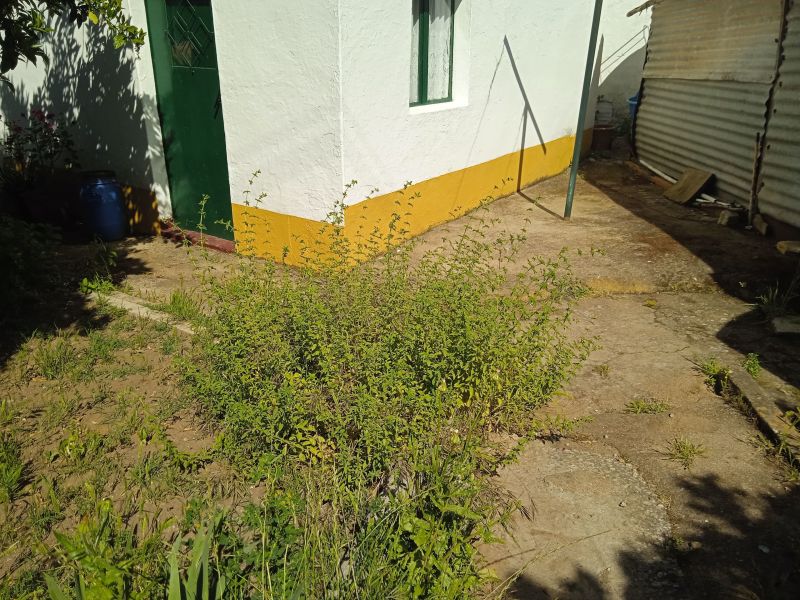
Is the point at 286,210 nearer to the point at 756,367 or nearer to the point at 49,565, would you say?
the point at 49,565

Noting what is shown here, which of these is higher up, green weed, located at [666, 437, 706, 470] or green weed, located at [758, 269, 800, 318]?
green weed, located at [758, 269, 800, 318]

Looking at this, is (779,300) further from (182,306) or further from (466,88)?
(182,306)

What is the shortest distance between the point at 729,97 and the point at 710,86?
22.1 inches

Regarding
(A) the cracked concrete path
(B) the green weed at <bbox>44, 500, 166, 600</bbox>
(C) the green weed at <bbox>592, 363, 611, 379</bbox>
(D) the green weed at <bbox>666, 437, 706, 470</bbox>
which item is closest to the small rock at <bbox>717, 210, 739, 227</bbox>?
(A) the cracked concrete path

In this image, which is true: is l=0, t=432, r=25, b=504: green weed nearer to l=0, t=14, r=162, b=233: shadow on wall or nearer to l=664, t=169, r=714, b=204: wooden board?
l=0, t=14, r=162, b=233: shadow on wall

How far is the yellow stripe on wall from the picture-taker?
5684mm

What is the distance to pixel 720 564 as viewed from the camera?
2701 mm

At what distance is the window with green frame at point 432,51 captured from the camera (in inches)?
253

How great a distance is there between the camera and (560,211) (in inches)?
317

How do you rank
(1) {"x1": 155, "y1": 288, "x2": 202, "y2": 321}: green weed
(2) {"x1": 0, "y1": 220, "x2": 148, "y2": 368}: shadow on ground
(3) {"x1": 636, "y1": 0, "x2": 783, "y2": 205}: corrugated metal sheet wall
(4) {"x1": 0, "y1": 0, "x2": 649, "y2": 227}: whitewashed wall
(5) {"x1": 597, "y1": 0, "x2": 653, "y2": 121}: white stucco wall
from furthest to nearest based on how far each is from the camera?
(5) {"x1": 597, "y1": 0, "x2": 653, "y2": 121}: white stucco wall → (3) {"x1": 636, "y1": 0, "x2": 783, "y2": 205}: corrugated metal sheet wall → (4) {"x1": 0, "y1": 0, "x2": 649, "y2": 227}: whitewashed wall → (1) {"x1": 155, "y1": 288, "x2": 202, "y2": 321}: green weed → (2) {"x1": 0, "y1": 220, "x2": 148, "y2": 368}: shadow on ground

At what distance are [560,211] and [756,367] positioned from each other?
4310mm

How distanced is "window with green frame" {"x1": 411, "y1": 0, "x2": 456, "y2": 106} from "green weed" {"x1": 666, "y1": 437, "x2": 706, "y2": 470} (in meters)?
4.54

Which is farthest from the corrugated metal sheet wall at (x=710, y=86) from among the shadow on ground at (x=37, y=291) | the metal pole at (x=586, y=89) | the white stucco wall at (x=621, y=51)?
the shadow on ground at (x=37, y=291)

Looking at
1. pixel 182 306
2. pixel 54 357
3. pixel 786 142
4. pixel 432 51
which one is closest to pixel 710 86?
pixel 786 142
